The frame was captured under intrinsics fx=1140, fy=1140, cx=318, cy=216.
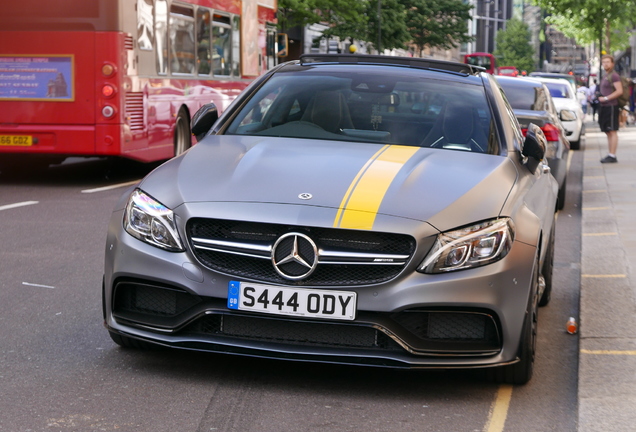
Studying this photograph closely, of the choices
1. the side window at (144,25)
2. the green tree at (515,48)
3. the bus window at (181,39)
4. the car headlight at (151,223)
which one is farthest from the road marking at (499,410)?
the green tree at (515,48)

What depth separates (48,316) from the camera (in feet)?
20.1

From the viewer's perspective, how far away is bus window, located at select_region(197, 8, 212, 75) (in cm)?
1650

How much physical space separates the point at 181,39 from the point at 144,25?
1512mm

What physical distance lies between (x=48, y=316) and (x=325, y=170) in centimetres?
197

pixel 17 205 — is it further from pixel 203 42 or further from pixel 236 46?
pixel 236 46

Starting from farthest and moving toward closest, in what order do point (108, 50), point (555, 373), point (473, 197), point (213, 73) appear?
1. point (213, 73)
2. point (108, 50)
3. point (555, 373)
4. point (473, 197)

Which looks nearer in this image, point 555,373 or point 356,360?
point 356,360

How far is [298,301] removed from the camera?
4496 mm

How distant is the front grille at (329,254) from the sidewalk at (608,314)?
0.97 metres

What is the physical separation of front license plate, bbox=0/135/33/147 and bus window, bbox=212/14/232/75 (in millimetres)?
4263

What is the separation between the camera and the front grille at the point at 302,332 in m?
4.58

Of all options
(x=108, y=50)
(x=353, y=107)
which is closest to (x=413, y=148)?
(x=353, y=107)

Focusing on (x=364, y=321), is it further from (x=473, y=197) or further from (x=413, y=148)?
(x=413, y=148)

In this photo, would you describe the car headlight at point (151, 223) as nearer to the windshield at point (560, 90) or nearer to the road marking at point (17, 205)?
the road marking at point (17, 205)
